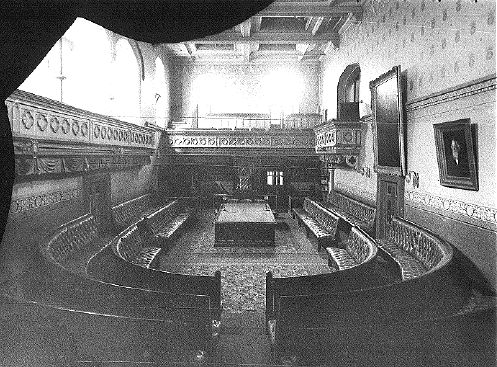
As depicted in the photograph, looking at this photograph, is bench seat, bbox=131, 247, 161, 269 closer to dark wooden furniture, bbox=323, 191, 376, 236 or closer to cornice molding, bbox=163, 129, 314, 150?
dark wooden furniture, bbox=323, 191, 376, 236

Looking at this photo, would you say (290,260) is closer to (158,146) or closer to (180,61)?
(158,146)

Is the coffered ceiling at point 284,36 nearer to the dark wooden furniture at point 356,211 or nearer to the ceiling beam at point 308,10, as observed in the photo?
the ceiling beam at point 308,10

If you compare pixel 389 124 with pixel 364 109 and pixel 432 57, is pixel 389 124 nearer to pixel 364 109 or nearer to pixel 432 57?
pixel 432 57

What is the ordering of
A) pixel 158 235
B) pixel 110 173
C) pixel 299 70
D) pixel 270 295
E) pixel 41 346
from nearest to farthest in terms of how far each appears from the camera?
pixel 41 346 < pixel 270 295 < pixel 110 173 < pixel 299 70 < pixel 158 235

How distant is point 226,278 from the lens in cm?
559

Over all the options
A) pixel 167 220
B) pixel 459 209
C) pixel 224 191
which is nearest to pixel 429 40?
pixel 459 209

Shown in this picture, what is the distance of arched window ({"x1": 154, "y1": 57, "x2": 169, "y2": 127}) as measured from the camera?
4.42m

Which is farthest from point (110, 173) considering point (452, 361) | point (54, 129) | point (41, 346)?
point (452, 361)

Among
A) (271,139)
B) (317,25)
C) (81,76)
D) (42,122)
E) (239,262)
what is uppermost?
(317,25)

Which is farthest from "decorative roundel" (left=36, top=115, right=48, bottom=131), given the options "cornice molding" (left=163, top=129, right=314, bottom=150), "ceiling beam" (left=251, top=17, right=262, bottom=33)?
"cornice molding" (left=163, top=129, right=314, bottom=150)

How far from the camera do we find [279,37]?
388 cm

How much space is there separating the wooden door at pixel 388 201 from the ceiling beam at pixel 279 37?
7.32ft

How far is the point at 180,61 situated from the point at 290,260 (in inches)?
155

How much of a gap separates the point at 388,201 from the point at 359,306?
3477 millimetres
